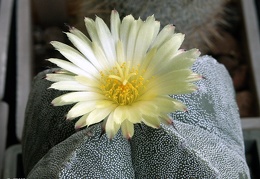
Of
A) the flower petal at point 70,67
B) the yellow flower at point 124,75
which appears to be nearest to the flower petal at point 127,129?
the yellow flower at point 124,75

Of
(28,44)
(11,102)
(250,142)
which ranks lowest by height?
(250,142)

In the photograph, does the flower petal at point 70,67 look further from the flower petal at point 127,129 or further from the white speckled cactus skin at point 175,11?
the white speckled cactus skin at point 175,11

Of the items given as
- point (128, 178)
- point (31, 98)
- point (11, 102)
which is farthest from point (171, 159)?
point (11, 102)

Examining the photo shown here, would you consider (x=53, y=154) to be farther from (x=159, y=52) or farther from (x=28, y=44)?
(x=28, y=44)

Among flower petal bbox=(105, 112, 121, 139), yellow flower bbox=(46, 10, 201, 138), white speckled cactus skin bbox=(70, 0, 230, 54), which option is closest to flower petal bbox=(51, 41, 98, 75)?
yellow flower bbox=(46, 10, 201, 138)

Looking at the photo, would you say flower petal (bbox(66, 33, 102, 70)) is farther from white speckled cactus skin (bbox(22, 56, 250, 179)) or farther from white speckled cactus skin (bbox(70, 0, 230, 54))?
white speckled cactus skin (bbox(70, 0, 230, 54))
